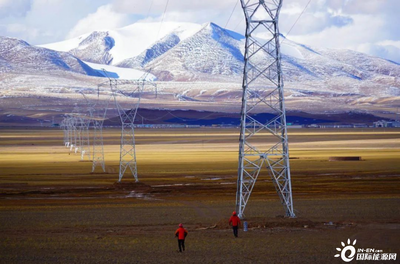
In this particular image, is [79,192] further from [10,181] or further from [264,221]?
[264,221]

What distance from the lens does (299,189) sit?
53531 mm

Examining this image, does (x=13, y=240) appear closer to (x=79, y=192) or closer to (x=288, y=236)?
(x=288, y=236)

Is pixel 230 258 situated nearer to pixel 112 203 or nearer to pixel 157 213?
pixel 157 213

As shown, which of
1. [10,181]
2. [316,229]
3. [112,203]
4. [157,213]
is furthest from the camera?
[10,181]

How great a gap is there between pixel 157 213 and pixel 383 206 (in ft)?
39.5

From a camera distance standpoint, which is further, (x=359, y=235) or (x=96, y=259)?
(x=359, y=235)

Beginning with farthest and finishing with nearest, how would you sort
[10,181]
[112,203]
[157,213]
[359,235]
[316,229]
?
[10,181] → [112,203] → [157,213] → [316,229] → [359,235]

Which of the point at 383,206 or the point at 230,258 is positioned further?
the point at 383,206

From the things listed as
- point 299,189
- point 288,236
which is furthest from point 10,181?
point 288,236

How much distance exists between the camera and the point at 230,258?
2662 cm

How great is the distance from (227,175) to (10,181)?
62.0 ft

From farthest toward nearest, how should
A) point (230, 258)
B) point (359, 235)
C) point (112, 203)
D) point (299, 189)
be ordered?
point (299, 189) → point (112, 203) → point (359, 235) → point (230, 258)

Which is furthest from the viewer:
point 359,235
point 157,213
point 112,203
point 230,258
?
point 112,203

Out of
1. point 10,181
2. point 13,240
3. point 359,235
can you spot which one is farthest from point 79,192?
point 359,235
